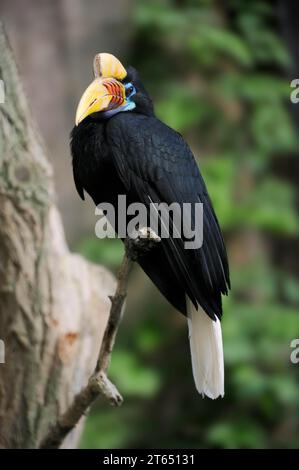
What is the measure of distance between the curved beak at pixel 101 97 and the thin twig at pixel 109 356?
35cm

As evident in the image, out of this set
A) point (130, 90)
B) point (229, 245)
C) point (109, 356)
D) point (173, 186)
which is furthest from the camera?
point (229, 245)

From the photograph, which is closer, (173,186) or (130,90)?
(173,186)

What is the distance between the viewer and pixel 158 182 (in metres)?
2.19

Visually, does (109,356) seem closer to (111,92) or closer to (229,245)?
(111,92)

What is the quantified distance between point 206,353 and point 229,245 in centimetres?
197

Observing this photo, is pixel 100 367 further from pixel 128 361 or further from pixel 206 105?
pixel 206 105

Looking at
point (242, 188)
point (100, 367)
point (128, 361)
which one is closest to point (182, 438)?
point (128, 361)

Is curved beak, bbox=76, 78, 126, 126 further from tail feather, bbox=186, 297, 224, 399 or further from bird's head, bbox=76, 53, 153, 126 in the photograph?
tail feather, bbox=186, 297, 224, 399

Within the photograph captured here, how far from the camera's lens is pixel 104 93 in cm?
215

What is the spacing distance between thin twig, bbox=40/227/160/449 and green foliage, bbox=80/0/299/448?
1.42 metres

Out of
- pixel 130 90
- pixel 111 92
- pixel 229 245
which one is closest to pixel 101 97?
pixel 111 92

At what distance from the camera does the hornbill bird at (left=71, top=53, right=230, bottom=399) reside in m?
2.13

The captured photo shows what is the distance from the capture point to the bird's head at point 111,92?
206 cm

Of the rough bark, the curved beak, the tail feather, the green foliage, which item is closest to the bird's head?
the curved beak
